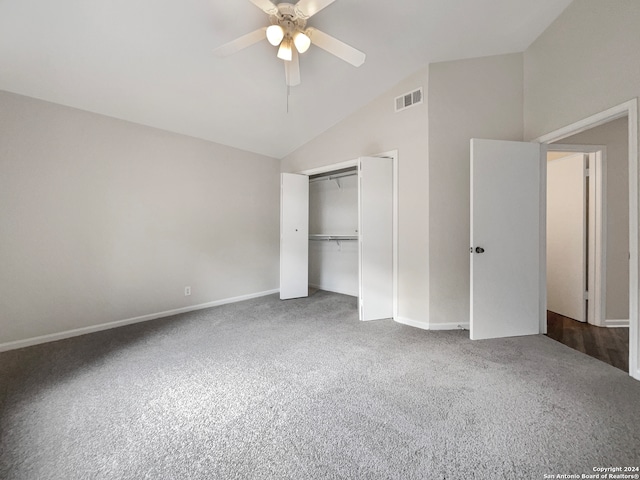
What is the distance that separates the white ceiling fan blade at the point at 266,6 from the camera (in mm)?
1741

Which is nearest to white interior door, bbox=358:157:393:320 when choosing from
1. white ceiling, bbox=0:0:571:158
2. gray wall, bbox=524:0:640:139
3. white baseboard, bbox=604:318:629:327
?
white ceiling, bbox=0:0:571:158

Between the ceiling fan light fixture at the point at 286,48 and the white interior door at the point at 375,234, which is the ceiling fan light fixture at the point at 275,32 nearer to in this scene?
the ceiling fan light fixture at the point at 286,48

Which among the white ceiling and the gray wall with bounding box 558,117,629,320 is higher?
the white ceiling

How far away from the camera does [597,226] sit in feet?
10.1

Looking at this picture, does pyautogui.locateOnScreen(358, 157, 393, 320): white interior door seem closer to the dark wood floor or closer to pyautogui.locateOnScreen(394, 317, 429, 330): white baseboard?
pyautogui.locateOnScreen(394, 317, 429, 330): white baseboard

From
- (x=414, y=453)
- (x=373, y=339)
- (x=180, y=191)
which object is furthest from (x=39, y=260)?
(x=414, y=453)

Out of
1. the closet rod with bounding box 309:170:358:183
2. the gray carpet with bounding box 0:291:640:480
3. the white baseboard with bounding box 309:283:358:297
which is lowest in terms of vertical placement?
the gray carpet with bounding box 0:291:640:480

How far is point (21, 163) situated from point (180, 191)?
1451 mm

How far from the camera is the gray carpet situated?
4.05ft

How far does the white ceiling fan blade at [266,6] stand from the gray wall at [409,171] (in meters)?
1.85

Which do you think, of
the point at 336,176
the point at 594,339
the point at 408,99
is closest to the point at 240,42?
the point at 408,99

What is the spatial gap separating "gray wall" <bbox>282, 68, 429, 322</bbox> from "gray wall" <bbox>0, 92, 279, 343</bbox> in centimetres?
217

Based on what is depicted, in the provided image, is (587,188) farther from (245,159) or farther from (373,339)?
(245,159)

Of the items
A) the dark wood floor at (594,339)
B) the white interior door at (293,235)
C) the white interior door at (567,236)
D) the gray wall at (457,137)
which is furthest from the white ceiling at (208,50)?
the dark wood floor at (594,339)
